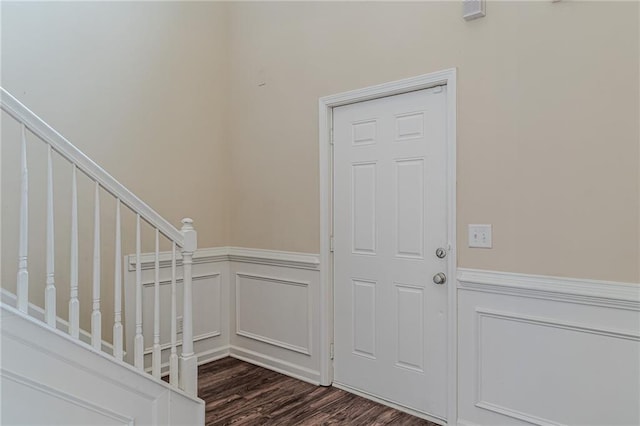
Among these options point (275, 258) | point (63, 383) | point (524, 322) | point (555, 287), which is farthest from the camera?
point (275, 258)

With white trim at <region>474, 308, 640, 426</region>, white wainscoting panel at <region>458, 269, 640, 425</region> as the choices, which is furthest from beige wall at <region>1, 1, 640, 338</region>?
white trim at <region>474, 308, 640, 426</region>

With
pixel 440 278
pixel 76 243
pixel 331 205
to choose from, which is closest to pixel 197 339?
pixel 331 205

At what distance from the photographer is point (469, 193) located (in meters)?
2.41

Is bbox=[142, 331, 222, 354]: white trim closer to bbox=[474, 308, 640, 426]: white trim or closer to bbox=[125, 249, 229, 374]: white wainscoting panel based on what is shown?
bbox=[125, 249, 229, 374]: white wainscoting panel

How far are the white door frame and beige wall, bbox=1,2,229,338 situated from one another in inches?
42.8

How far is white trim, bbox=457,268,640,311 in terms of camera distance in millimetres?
1952

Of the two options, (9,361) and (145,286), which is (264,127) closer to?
(145,286)

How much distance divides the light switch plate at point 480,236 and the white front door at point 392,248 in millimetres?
175

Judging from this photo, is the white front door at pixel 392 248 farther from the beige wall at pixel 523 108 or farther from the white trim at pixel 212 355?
the white trim at pixel 212 355

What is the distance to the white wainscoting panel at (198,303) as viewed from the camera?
3.11m

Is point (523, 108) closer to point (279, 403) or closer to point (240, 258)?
point (279, 403)

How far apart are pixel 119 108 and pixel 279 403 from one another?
2333 mm

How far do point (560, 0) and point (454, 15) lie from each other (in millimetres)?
537

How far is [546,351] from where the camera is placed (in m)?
2.17
